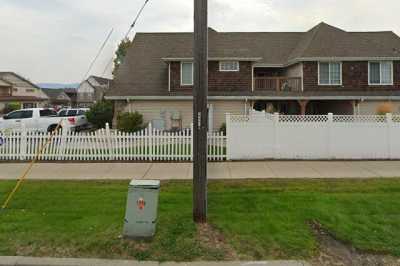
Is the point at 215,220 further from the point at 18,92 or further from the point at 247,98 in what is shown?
the point at 18,92

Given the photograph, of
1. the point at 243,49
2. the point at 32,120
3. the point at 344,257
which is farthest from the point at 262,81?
the point at 344,257

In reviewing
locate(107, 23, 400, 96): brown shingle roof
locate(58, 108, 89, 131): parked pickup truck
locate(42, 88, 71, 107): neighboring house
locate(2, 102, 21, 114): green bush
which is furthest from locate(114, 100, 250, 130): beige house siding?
locate(42, 88, 71, 107): neighboring house

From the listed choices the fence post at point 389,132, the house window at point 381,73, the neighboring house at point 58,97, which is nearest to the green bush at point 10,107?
the neighboring house at point 58,97

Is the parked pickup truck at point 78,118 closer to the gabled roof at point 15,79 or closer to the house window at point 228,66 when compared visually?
the house window at point 228,66

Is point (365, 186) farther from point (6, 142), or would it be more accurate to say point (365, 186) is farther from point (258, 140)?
point (6, 142)

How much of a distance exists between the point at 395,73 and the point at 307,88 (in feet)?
18.4

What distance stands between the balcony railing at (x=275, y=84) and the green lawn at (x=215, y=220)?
1601cm

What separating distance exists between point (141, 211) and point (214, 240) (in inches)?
44.9

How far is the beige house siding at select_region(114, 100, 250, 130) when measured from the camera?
2245 centimetres

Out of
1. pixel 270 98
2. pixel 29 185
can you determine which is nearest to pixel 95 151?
pixel 29 185

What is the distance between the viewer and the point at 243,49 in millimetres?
24672

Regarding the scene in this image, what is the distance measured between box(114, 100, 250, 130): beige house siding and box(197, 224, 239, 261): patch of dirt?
55.3 ft

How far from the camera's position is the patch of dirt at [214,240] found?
16.1 ft

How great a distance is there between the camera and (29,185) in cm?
864
